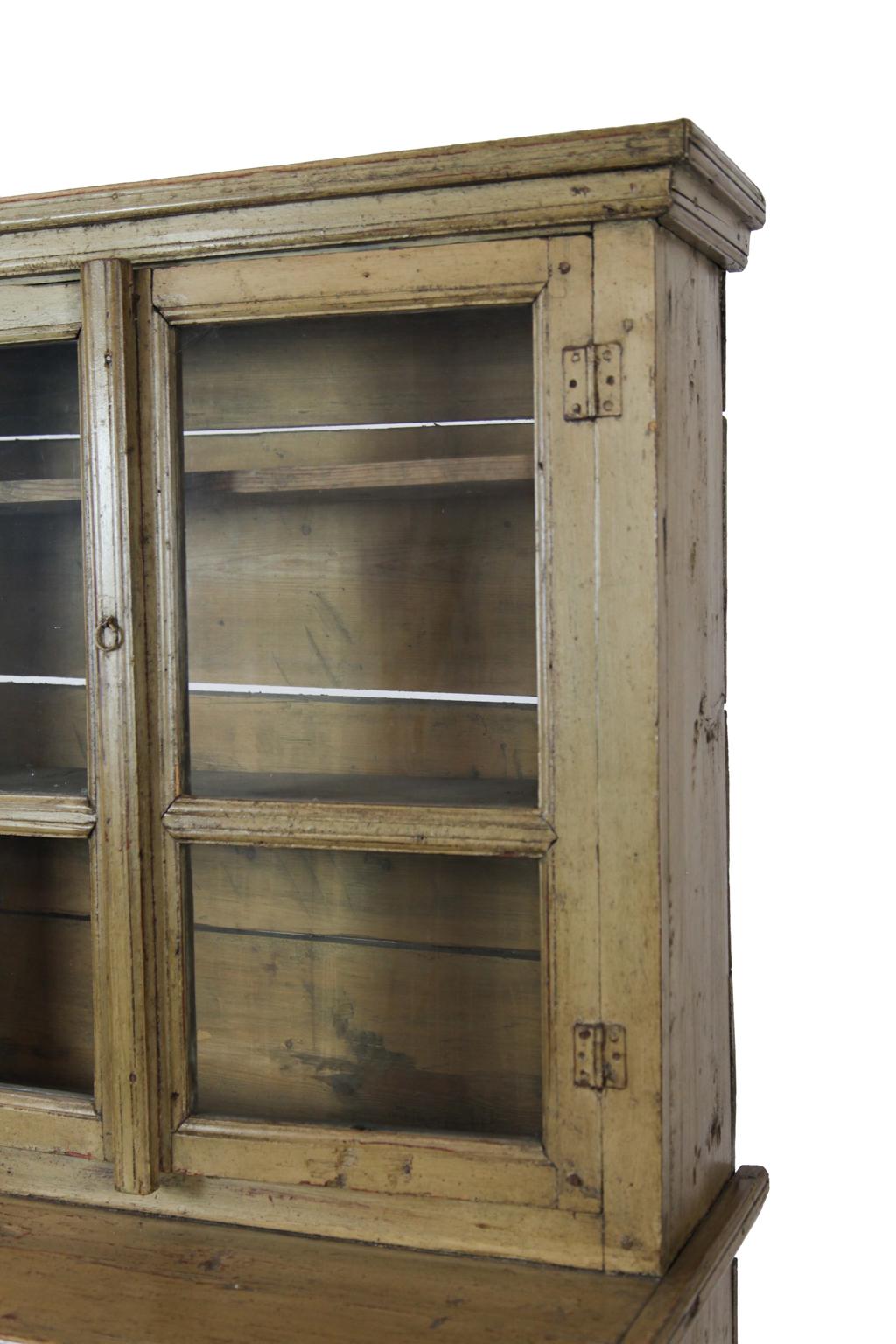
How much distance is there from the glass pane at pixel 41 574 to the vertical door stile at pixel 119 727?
0.27 ft

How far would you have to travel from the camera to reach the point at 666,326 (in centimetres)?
176

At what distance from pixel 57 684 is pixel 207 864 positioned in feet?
1.10

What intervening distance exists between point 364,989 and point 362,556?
0.56 meters

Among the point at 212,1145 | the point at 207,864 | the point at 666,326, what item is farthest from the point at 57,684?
the point at 666,326

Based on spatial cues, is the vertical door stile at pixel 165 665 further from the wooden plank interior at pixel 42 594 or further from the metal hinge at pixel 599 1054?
the metal hinge at pixel 599 1054

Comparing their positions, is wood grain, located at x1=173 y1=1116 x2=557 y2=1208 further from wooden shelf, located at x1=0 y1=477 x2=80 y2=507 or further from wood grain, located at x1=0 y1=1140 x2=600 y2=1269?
wooden shelf, located at x1=0 y1=477 x2=80 y2=507

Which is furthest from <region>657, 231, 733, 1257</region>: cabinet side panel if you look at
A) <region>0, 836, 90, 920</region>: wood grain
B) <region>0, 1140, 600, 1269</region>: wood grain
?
<region>0, 836, 90, 920</region>: wood grain

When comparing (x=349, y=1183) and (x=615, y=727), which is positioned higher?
(x=615, y=727)

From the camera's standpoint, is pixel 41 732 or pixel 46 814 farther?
pixel 41 732

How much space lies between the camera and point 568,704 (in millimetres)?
1761

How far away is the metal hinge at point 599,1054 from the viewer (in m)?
1.76

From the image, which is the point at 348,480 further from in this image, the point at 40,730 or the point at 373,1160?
the point at 373,1160

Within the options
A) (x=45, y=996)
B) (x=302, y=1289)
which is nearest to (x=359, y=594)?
(x=45, y=996)

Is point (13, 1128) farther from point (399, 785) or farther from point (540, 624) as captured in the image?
point (540, 624)
